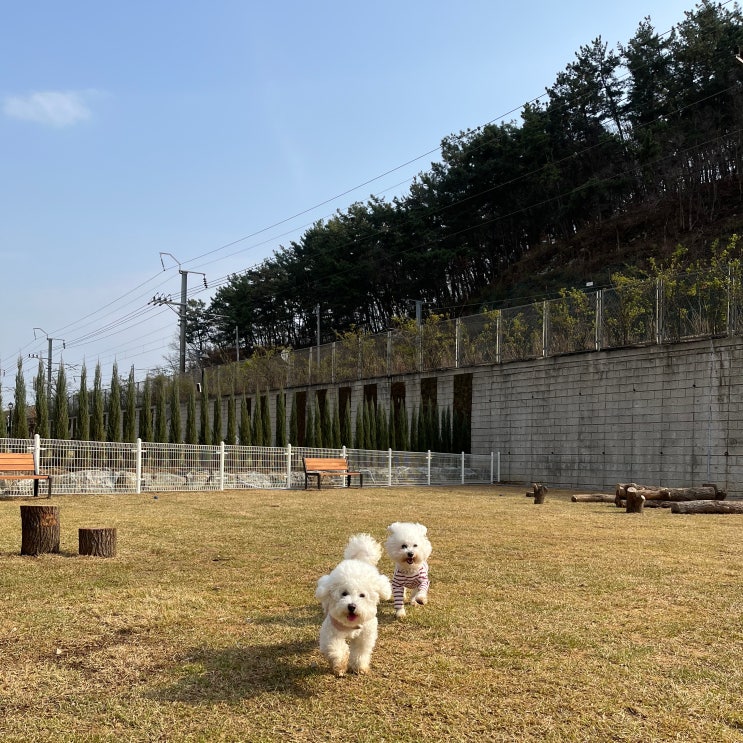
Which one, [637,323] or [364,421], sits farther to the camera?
[364,421]

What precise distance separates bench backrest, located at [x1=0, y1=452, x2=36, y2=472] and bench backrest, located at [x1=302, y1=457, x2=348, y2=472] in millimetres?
6259

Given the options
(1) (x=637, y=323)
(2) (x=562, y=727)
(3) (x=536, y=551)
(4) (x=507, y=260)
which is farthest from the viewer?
(4) (x=507, y=260)

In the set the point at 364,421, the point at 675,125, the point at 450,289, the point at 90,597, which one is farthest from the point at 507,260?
the point at 90,597

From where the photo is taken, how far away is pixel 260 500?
13.5 metres

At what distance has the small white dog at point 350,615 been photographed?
3.15 m

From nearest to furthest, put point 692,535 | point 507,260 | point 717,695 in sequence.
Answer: point 717,695
point 692,535
point 507,260

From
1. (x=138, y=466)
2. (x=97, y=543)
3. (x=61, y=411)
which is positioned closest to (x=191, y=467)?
(x=138, y=466)

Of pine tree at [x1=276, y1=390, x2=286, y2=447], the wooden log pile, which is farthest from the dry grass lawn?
pine tree at [x1=276, y1=390, x2=286, y2=447]

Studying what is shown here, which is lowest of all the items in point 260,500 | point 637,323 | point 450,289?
point 260,500

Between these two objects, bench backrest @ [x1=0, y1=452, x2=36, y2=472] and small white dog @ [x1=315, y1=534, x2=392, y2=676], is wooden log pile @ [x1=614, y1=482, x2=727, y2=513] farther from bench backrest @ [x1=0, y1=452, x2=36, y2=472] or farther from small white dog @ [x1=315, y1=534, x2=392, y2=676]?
small white dog @ [x1=315, y1=534, x2=392, y2=676]

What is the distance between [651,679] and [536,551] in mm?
3824

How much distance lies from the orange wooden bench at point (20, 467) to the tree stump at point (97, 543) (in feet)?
20.8

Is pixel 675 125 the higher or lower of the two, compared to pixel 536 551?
higher

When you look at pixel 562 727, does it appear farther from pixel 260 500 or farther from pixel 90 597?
pixel 260 500
